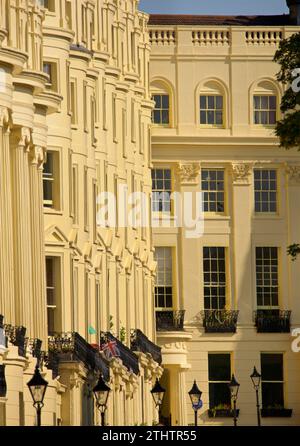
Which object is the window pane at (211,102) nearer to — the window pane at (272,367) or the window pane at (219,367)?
the window pane at (219,367)

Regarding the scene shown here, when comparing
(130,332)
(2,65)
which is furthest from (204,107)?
(2,65)

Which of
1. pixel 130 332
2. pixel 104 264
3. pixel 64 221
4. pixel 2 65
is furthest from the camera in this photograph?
pixel 130 332

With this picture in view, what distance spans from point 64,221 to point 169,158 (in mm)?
44006

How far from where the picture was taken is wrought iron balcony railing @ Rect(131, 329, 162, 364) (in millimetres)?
97500

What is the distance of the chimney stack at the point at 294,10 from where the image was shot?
126 meters

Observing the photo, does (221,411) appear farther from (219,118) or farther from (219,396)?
(219,118)

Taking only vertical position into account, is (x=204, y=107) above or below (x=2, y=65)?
above

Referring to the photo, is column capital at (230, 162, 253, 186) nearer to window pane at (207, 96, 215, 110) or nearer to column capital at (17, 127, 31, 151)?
window pane at (207, 96, 215, 110)

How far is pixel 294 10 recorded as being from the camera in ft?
414

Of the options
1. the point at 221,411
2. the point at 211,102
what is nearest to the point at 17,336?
the point at 221,411

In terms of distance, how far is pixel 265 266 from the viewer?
120562mm

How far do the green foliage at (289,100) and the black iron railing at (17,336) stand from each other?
1095 centimetres

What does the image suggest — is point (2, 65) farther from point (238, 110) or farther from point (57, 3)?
point (238, 110)

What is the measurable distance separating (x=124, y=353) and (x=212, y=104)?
33.5 m
